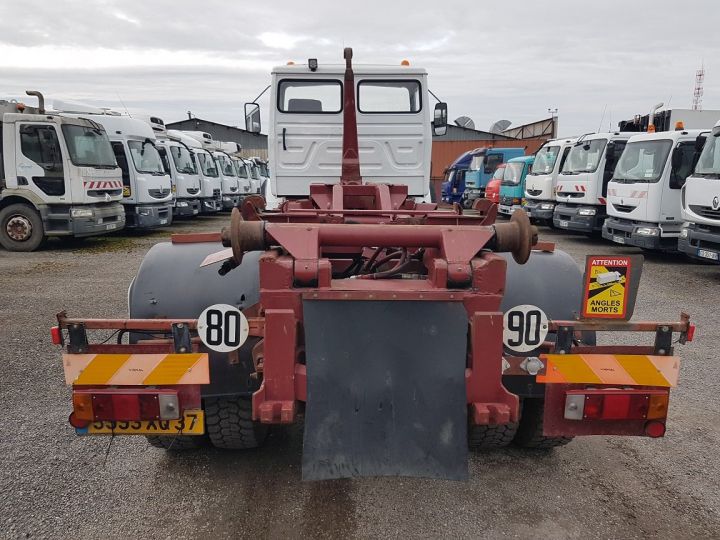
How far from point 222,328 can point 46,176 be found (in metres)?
10.3

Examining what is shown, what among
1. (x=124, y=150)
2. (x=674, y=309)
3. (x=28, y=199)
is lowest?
(x=674, y=309)

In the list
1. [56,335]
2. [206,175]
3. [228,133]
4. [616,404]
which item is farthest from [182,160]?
[228,133]

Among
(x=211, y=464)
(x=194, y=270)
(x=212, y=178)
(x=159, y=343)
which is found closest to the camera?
(x=159, y=343)

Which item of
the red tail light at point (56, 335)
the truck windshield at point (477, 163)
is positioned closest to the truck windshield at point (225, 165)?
the truck windshield at point (477, 163)

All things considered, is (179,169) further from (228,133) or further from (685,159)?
(228,133)

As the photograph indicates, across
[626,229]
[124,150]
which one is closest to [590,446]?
[626,229]

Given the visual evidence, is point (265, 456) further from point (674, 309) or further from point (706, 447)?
point (674, 309)

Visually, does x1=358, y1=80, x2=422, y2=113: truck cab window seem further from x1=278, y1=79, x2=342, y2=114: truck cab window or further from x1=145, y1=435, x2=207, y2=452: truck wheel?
x1=145, y1=435, x2=207, y2=452: truck wheel

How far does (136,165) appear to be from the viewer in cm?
1400

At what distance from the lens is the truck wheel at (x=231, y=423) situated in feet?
9.61

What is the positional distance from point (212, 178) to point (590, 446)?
18.4 metres

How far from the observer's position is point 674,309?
7016mm

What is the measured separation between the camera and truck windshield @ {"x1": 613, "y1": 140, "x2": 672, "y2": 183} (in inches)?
406

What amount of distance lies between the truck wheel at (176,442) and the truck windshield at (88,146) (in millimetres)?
9592
